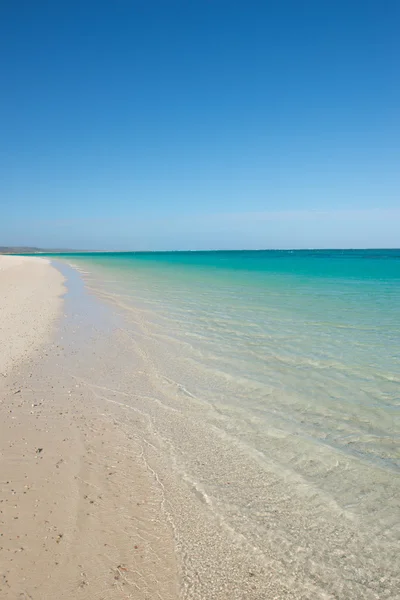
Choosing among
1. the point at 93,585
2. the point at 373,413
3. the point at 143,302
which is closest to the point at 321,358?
the point at 373,413

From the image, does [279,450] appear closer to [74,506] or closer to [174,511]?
[174,511]

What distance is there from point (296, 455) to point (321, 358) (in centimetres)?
428

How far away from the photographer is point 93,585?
2775 mm

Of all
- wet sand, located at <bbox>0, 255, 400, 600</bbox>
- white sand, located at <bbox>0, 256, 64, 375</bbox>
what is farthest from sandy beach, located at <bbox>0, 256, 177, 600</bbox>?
white sand, located at <bbox>0, 256, 64, 375</bbox>

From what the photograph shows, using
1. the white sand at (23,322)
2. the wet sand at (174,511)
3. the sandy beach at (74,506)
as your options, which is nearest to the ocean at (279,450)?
the wet sand at (174,511)

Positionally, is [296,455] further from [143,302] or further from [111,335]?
[143,302]

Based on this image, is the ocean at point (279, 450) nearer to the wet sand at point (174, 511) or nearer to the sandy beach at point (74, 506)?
the wet sand at point (174, 511)

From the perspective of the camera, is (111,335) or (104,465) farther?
(111,335)

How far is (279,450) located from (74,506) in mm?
2466

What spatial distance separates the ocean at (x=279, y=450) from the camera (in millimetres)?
3031

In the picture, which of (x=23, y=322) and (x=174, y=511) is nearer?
(x=174, y=511)

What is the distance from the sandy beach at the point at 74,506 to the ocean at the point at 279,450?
0.29 m

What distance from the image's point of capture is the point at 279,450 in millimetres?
4855

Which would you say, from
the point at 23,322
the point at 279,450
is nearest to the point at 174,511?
the point at 279,450
